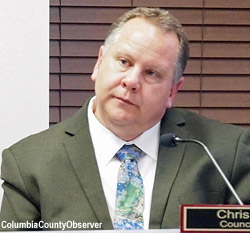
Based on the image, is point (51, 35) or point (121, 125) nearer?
point (121, 125)

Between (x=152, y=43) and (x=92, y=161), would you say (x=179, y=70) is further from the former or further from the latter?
(x=92, y=161)

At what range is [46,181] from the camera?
1.56m

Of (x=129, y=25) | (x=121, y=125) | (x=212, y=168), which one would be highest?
(x=129, y=25)

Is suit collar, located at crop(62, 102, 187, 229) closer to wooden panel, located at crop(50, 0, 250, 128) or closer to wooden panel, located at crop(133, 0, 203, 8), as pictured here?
wooden panel, located at crop(50, 0, 250, 128)

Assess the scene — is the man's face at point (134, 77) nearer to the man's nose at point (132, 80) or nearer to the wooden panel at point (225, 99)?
the man's nose at point (132, 80)

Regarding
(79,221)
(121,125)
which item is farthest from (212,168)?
(79,221)

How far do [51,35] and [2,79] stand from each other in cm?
20

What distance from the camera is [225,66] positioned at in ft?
6.44

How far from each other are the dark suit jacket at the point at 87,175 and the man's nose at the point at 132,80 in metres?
0.17

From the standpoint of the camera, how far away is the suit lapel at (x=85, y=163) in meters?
1.55

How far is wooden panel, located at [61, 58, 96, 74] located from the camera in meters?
1.92

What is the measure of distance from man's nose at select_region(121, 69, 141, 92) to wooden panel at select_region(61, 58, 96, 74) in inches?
14.2

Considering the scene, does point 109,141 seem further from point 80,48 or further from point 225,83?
point 225,83

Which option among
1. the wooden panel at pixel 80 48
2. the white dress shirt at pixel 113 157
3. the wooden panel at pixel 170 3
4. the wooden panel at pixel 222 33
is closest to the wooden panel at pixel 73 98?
the wooden panel at pixel 80 48
